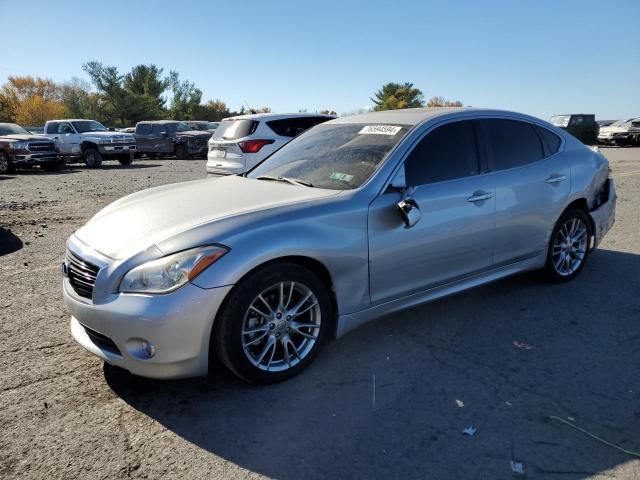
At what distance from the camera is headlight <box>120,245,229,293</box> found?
2.70 metres

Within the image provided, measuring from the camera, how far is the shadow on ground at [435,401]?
241cm

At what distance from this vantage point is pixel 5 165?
1684cm

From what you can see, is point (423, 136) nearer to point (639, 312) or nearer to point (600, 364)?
point (600, 364)

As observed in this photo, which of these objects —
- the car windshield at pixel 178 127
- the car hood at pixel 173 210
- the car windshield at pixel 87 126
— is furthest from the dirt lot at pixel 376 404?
the car windshield at pixel 178 127

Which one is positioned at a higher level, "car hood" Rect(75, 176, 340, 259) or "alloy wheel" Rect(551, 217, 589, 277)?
"car hood" Rect(75, 176, 340, 259)

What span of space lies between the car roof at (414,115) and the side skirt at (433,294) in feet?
4.16

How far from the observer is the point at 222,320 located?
2811 mm

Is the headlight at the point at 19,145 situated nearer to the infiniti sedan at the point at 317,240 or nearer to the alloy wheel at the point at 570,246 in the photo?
the infiniti sedan at the point at 317,240

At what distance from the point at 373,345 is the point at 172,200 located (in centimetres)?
180

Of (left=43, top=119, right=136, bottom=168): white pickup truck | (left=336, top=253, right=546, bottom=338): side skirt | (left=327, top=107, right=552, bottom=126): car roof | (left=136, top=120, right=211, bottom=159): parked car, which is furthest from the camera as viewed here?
(left=136, top=120, right=211, bottom=159): parked car

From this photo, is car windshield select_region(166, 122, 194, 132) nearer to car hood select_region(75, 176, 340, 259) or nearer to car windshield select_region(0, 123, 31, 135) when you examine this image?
car windshield select_region(0, 123, 31, 135)

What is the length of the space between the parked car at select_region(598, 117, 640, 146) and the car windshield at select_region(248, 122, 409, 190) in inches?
1148

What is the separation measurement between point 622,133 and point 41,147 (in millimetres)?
28512

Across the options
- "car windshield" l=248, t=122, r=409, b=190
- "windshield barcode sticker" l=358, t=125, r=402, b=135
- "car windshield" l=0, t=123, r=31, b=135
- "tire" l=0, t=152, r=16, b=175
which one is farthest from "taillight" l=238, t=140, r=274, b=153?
"car windshield" l=0, t=123, r=31, b=135
